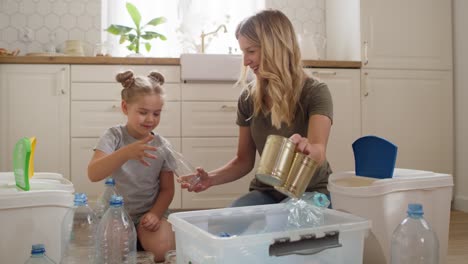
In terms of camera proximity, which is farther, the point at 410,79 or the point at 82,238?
the point at 410,79

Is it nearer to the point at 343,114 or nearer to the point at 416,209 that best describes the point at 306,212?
the point at 416,209

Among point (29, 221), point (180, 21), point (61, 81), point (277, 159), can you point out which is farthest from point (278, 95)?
point (180, 21)

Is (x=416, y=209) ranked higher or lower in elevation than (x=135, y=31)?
lower

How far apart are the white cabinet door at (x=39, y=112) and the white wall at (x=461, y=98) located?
2212mm

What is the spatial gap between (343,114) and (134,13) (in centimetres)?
139

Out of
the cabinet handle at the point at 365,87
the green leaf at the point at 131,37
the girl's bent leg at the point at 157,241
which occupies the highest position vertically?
the green leaf at the point at 131,37

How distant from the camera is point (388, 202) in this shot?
48.8 inches

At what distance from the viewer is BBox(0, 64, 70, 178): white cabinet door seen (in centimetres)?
236

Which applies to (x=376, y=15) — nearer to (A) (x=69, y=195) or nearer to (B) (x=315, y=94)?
(B) (x=315, y=94)

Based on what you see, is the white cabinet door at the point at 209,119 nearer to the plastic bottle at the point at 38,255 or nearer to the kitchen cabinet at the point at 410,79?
the kitchen cabinet at the point at 410,79

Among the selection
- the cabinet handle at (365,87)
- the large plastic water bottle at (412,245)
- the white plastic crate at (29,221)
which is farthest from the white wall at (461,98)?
the white plastic crate at (29,221)

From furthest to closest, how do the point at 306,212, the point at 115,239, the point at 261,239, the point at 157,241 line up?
the point at 157,241 → the point at 115,239 → the point at 306,212 → the point at 261,239

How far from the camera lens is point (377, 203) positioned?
4.06 feet

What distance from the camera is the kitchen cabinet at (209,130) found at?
2.44 meters
